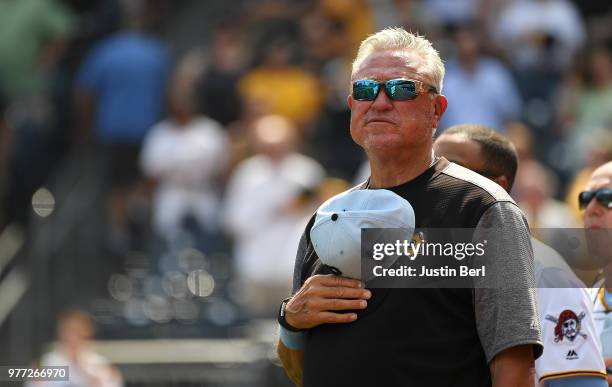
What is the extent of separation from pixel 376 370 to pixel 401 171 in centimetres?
66

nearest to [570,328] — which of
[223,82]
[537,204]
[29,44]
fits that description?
[537,204]

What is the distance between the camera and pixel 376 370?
424 centimetres

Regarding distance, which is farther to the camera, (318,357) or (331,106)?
(331,106)

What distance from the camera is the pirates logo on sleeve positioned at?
14.9ft

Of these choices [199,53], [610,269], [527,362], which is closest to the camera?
[527,362]

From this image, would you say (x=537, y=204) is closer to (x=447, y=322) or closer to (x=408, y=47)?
(x=408, y=47)

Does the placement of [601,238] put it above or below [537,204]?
below

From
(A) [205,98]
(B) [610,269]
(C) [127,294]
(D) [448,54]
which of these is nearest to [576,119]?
(D) [448,54]

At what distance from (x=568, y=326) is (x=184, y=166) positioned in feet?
24.0

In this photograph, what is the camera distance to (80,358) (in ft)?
31.3

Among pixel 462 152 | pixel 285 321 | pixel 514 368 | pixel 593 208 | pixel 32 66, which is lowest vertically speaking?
pixel 514 368

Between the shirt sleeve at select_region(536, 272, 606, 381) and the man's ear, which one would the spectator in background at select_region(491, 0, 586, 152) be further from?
the shirt sleeve at select_region(536, 272, 606, 381)

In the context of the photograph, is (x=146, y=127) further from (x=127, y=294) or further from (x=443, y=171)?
(x=443, y=171)

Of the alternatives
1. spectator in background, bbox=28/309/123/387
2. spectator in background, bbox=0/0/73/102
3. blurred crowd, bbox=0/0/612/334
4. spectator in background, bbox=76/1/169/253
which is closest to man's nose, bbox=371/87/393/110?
spectator in background, bbox=28/309/123/387
